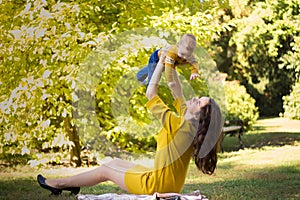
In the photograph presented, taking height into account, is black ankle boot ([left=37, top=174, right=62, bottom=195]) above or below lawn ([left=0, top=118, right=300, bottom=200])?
above

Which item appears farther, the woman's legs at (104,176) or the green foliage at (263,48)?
the green foliage at (263,48)

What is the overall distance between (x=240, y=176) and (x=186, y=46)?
2.03 meters

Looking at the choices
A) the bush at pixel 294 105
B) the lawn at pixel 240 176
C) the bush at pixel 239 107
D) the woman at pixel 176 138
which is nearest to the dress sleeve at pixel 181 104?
the woman at pixel 176 138

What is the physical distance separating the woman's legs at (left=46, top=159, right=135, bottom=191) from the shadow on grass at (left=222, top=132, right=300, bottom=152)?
10.5 feet

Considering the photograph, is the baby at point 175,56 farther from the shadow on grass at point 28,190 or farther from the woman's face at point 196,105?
the shadow on grass at point 28,190

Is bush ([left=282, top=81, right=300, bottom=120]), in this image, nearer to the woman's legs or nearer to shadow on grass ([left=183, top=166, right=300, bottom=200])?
shadow on grass ([left=183, top=166, right=300, bottom=200])

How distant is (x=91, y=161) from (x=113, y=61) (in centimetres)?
132

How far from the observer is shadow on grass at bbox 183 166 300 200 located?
135 inches

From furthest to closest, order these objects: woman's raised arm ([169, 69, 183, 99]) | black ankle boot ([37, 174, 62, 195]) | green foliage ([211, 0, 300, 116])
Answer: green foliage ([211, 0, 300, 116]) < black ankle boot ([37, 174, 62, 195]) < woman's raised arm ([169, 69, 183, 99])

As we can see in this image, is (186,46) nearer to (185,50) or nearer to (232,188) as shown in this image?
(185,50)

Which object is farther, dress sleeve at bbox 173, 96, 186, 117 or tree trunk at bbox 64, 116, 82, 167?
tree trunk at bbox 64, 116, 82, 167

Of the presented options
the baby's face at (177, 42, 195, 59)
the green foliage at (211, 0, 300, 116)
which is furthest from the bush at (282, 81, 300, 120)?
the baby's face at (177, 42, 195, 59)

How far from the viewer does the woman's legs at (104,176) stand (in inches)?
101

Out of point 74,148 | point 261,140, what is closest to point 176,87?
point 74,148
